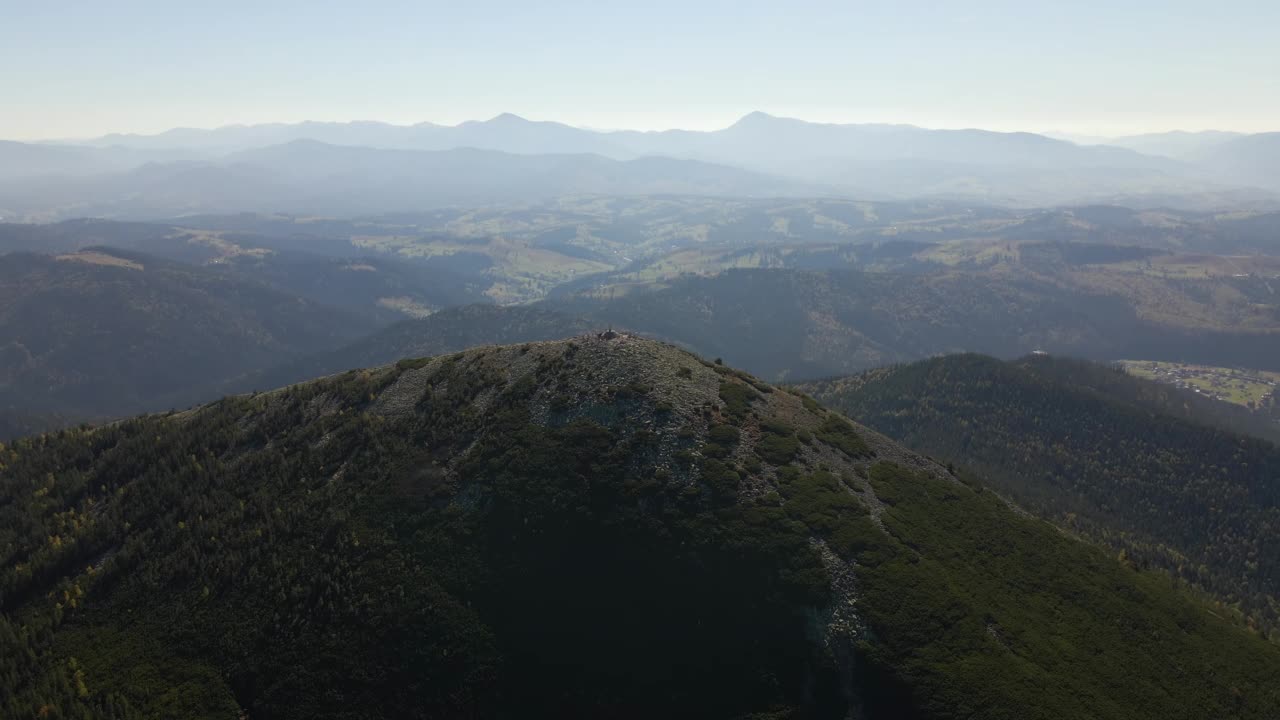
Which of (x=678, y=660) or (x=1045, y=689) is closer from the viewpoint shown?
(x=1045, y=689)

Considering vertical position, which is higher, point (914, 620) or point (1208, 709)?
point (914, 620)

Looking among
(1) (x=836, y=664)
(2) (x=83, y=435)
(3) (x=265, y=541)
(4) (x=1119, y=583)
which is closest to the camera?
(1) (x=836, y=664)

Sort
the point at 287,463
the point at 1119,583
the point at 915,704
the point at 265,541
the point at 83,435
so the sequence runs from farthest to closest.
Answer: the point at 83,435
the point at 287,463
the point at 1119,583
the point at 265,541
the point at 915,704

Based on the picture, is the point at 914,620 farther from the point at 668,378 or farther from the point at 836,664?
the point at 668,378

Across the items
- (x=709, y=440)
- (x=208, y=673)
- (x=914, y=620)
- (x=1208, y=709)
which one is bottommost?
(x=1208, y=709)

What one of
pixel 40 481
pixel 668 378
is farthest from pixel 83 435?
pixel 668 378

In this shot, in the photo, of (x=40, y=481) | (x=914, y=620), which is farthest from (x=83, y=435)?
(x=914, y=620)
